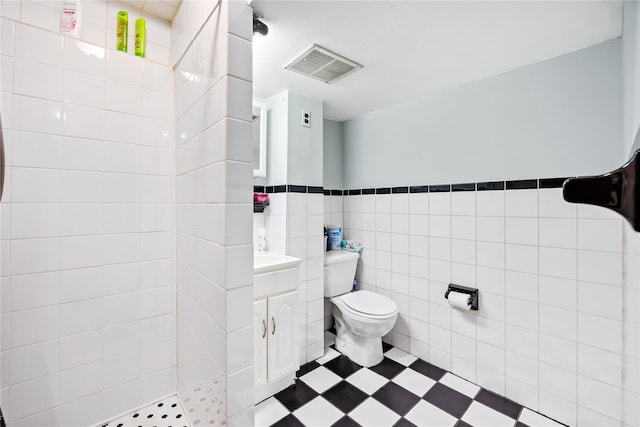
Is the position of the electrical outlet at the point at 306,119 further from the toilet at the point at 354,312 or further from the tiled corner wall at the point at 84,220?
the toilet at the point at 354,312

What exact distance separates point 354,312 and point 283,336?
54 cm

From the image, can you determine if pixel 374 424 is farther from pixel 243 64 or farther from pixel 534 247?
pixel 243 64

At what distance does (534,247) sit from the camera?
62.7 inches

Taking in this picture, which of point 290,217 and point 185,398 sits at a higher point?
point 290,217

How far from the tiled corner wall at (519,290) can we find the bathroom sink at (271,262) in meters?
0.94

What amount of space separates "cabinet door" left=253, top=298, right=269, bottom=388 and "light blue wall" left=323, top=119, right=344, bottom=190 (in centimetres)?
134

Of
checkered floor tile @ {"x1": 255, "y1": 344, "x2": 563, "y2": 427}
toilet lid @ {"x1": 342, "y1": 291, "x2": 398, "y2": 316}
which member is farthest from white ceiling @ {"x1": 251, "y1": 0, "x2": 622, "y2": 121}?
checkered floor tile @ {"x1": 255, "y1": 344, "x2": 563, "y2": 427}

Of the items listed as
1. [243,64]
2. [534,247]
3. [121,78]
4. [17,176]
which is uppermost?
[121,78]

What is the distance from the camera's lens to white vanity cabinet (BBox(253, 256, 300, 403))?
5.30 feet

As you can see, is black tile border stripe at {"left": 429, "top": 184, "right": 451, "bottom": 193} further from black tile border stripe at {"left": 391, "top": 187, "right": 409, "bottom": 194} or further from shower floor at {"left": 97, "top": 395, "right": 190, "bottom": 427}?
shower floor at {"left": 97, "top": 395, "right": 190, "bottom": 427}

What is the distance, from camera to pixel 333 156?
8.71 ft

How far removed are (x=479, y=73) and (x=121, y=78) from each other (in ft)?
6.65

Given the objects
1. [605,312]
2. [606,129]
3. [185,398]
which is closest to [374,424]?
[185,398]

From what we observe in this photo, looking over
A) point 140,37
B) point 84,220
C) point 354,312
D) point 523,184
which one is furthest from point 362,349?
point 140,37
